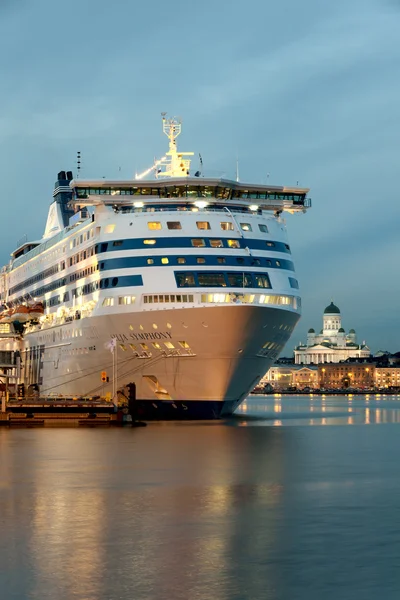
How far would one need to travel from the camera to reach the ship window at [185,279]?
5425 cm

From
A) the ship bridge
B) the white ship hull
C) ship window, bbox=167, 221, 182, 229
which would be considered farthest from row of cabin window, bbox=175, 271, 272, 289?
the ship bridge

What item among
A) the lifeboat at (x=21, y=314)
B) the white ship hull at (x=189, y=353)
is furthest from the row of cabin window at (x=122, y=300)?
the lifeboat at (x=21, y=314)

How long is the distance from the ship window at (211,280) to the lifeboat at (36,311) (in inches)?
844

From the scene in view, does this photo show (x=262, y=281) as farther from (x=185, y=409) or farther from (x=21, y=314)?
(x=21, y=314)

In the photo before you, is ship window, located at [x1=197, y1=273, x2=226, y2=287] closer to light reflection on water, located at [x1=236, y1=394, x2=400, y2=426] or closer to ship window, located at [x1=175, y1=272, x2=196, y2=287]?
ship window, located at [x1=175, y1=272, x2=196, y2=287]

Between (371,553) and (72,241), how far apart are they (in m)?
45.9

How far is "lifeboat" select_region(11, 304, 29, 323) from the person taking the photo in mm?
75287

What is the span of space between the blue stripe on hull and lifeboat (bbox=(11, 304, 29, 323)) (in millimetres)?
19844

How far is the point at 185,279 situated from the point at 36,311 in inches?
866

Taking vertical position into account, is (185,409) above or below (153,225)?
below

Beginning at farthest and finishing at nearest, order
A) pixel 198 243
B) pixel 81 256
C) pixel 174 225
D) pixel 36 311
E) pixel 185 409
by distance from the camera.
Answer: pixel 36 311, pixel 81 256, pixel 174 225, pixel 185 409, pixel 198 243

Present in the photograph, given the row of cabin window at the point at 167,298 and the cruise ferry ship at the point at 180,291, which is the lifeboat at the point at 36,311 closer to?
the cruise ferry ship at the point at 180,291

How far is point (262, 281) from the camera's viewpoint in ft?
184

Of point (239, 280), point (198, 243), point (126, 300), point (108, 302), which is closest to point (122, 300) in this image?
point (126, 300)
